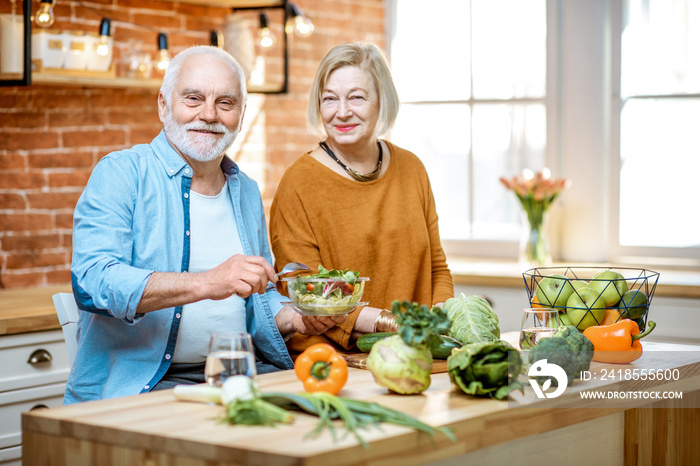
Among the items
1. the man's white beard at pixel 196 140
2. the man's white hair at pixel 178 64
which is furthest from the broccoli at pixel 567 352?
the man's white hair at pixel 178 64

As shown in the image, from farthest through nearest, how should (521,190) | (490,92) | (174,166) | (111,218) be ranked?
(490,92)
(521,190)
(174,166)
(111,218)

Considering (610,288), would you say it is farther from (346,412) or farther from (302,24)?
(302,24)

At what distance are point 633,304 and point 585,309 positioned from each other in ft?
0.42

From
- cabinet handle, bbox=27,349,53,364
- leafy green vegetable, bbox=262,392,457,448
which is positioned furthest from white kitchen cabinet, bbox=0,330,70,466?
leafy green vegetable, bbox=262,392,457,448

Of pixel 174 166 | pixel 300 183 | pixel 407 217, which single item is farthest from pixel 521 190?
pixel 174 166

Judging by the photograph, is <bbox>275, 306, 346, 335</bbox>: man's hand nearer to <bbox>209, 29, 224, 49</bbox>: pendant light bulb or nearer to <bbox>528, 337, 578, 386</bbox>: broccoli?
<bbox>528, 337, 578, 386</bbox>: broccoli

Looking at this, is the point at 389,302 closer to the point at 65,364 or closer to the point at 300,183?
the point at 300,183

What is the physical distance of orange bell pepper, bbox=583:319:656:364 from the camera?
6.81ft

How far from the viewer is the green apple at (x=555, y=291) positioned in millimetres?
2217

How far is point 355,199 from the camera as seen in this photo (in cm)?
273

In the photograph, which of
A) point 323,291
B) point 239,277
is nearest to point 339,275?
point 323,291

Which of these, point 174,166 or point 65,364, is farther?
point 65,364

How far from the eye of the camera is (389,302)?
109 inches

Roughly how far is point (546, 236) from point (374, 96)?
1.67m
